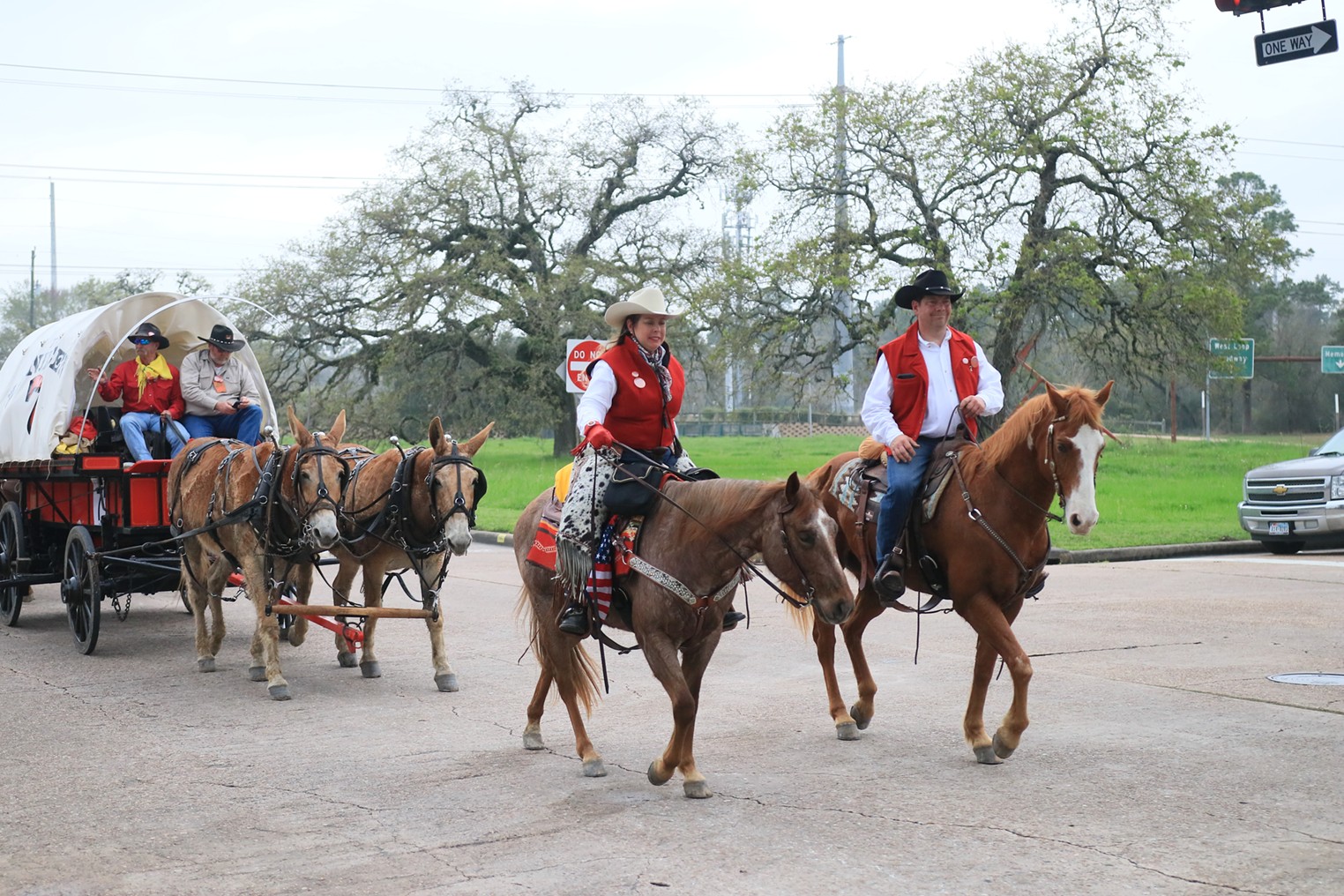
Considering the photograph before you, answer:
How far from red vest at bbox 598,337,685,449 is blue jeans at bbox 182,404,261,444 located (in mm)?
5913

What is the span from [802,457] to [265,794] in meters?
37.9

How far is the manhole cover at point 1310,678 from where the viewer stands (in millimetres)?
8523

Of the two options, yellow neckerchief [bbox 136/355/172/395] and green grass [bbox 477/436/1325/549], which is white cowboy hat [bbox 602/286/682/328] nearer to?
green grass [bbox 477/436/1325/549]

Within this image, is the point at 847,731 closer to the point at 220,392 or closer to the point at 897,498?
the point at 897,498

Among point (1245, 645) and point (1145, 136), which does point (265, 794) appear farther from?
point (1145, 136)

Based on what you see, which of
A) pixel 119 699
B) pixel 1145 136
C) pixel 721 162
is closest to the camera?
pixel 119 699

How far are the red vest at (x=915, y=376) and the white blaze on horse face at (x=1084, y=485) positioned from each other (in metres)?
1.08

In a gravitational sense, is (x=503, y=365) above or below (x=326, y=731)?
above

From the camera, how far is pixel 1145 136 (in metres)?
32.1

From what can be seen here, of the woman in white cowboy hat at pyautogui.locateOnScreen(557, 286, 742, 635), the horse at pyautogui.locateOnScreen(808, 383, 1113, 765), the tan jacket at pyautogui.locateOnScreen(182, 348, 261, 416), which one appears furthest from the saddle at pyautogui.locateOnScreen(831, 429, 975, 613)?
the tan jacket at pyautogui.locateOnScreen(182, 348, 261, 416)

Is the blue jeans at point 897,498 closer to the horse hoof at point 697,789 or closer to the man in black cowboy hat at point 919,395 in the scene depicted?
the man in black cowboy hat at point 919,395

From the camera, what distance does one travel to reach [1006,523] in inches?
267

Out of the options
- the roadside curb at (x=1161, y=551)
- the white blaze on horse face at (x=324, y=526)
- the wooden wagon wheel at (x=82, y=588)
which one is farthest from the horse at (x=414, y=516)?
the roadside curb at (x=1161, y=551)

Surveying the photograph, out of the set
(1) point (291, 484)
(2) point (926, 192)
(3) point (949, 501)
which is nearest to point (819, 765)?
(3) point (949, 501)
